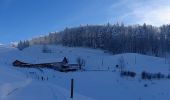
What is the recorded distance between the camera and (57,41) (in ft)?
602

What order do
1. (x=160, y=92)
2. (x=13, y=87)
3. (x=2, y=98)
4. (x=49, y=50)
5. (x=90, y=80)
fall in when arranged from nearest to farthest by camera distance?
(x=2, y=98)
(x=13, y=87)
(x=160, y=92)
(x=90, y=80)
(x=49, y=50)

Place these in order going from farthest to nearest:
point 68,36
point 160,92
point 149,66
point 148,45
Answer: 1. point 68,36
2. point 148,45
3. point 149,66
4. point 160,92

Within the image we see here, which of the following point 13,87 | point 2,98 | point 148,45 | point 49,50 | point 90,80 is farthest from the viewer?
point 148,45

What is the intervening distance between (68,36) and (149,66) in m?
88.9

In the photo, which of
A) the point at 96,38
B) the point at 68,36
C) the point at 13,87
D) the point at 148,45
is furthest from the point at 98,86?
the point at 68,36

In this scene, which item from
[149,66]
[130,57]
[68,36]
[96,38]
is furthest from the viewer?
[68,36]

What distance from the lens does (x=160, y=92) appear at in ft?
168

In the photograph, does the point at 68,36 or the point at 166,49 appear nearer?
the point at 166,49

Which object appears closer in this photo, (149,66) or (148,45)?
(149,66)

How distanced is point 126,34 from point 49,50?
153 ft

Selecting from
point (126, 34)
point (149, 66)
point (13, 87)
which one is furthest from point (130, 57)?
point (13, 87)

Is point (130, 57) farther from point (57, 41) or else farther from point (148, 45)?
point (57, 41)

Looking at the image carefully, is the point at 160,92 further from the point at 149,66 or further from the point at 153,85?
the point at 149,66

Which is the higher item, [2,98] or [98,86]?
[2,98]
